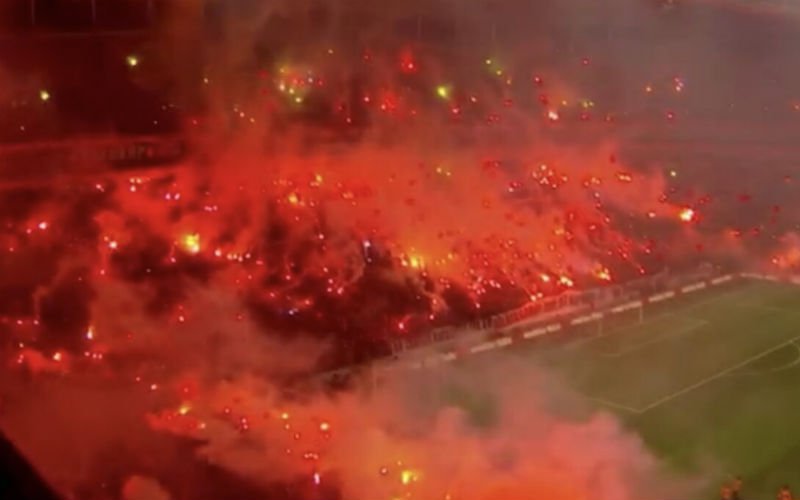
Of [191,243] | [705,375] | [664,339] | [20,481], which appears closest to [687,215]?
[664,339]

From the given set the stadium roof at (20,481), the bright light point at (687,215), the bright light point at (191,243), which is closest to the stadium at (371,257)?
the bright light point at (191,243)

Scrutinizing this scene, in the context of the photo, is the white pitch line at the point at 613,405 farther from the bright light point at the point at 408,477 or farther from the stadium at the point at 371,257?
the bright light point at the point at 408,477

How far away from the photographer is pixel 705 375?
4578mm

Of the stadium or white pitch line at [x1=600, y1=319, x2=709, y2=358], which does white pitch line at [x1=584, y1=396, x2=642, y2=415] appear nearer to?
the stadium

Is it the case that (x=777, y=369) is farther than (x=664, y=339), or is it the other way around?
(x=664, y=339)

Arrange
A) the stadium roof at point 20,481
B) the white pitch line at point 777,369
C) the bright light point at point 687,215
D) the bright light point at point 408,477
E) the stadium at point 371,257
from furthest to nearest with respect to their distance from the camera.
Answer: the bright light point at point 687,215, the white pitch line at point 777,369, the stadium at point 371,257, the bright light point at point 408,477, the stadium roof at point 20,481

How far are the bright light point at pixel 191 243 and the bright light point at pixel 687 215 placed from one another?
302cm

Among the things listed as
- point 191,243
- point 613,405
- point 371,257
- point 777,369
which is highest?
point 191,243

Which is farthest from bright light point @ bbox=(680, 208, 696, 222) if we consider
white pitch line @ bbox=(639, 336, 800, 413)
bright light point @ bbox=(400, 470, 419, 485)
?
bright light point @ bbox=(400, 470, 419, 485)

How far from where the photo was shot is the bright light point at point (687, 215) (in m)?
5.75

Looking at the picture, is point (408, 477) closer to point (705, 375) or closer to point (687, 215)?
point (705, 375)

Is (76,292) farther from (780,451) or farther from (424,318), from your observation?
(780,451)

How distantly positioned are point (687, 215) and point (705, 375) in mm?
1450

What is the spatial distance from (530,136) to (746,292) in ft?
6.29
